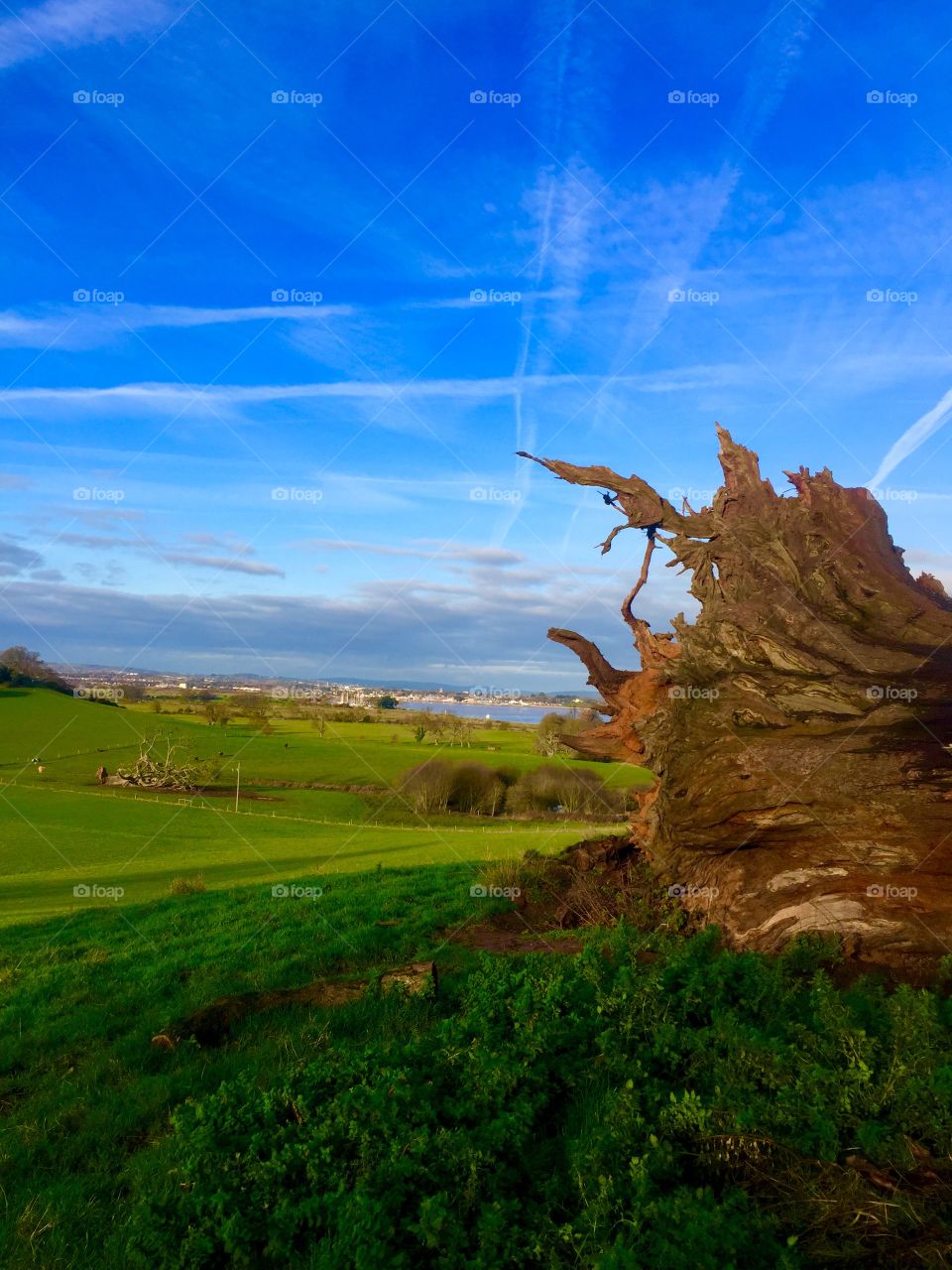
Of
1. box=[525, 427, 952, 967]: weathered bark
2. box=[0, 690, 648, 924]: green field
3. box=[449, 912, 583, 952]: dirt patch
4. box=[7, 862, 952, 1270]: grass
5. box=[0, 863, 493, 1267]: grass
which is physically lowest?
box=[0, 690, 648, 924]: green field

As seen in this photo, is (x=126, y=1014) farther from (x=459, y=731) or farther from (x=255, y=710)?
(x=255, y=710)

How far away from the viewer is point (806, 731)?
32.8ft

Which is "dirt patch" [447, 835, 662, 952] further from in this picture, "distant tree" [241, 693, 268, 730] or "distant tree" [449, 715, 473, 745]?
"distant tree" [241, 693, 268, 730]

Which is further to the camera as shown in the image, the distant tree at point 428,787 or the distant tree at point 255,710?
the distant tree at point 255,710

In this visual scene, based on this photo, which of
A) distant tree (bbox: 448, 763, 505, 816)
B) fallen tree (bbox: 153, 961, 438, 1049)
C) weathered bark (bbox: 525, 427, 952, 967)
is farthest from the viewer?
distant tree (bbox: 448, 763, 505, 816)

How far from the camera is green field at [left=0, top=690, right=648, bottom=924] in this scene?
2262 centimetres

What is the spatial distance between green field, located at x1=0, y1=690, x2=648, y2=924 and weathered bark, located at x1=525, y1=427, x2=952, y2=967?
10.2 meters

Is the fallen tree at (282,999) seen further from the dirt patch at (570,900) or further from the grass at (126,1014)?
the dirt patch at (570,900)

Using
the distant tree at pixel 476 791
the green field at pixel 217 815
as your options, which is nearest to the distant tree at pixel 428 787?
the distant tree at pixel 476 791

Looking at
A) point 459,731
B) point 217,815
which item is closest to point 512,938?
point 217,815

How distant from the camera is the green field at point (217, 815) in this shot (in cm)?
2262

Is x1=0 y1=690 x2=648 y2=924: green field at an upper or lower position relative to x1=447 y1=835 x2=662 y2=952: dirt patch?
lower

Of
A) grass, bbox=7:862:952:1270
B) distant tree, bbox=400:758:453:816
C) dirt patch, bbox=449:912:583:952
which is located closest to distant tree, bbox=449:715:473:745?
distant tree, bbox=400:758:453:816

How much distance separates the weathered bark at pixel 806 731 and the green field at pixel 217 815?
10205 mm
